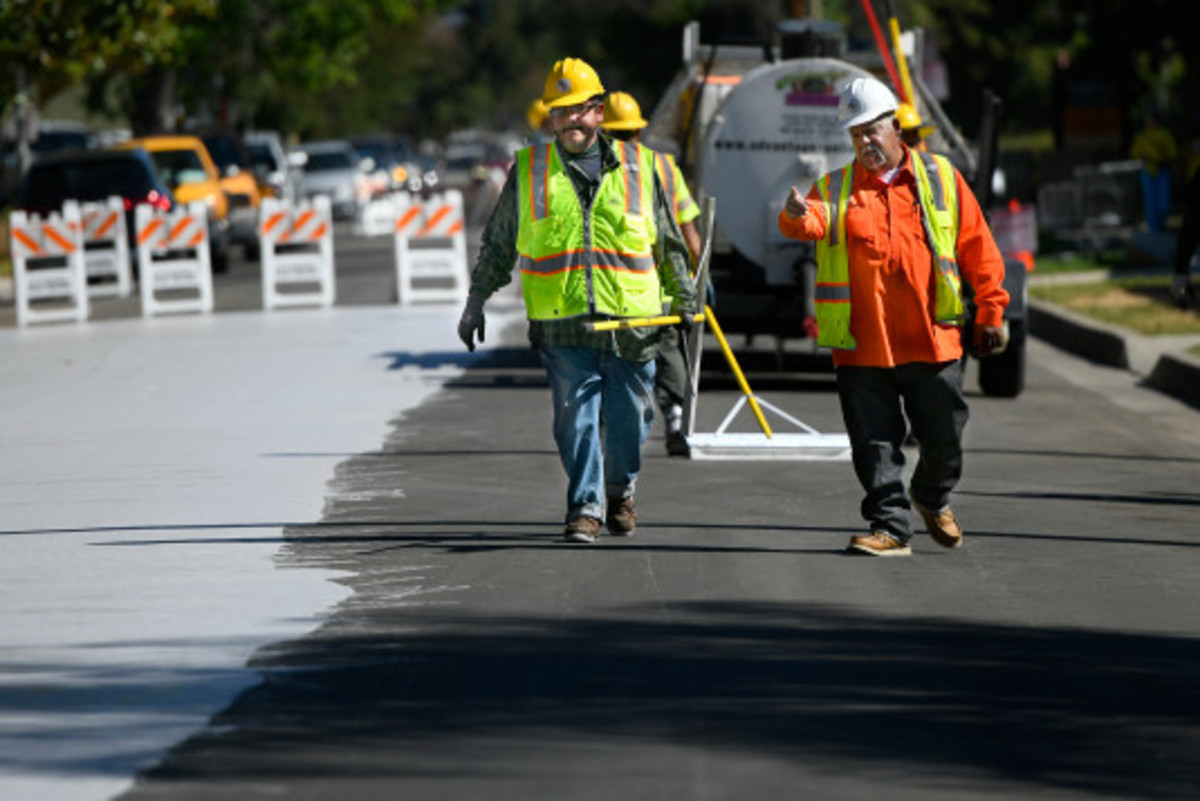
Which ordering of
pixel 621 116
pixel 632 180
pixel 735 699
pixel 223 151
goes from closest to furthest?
pixel 735 699 → pixel 632 180 → pixel 621 116 → pixel 223 151

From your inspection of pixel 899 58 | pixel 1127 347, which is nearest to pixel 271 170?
pixel 1127 347

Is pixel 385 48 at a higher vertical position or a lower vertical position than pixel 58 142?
higher

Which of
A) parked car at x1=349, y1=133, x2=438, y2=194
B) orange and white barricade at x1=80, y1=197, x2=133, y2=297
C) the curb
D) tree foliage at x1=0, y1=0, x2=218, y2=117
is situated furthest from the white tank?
parked car at x1=349, y1=133, x2=438, y2=194

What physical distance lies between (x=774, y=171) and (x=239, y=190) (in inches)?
914

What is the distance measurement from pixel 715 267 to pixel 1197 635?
32.6 feet

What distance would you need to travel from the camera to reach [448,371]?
19844 millimetres

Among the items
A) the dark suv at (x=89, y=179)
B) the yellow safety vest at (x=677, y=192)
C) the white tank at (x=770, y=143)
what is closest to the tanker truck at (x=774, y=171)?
the white tank at (x=770, y=143)

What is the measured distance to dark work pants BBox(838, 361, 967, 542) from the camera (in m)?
10.6

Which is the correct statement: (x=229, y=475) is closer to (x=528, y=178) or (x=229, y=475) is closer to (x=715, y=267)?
(x=528, y=178)

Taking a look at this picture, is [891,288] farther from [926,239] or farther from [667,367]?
[667,367]

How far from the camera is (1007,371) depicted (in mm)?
18125

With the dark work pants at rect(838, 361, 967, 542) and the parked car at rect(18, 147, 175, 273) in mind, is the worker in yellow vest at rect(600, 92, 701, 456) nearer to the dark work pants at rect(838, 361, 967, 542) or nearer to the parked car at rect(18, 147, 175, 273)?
the dark work pants at rect(838, 361, 967, 542)

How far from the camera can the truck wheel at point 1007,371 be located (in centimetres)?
1800

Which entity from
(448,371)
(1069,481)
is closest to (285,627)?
(1069,481)
